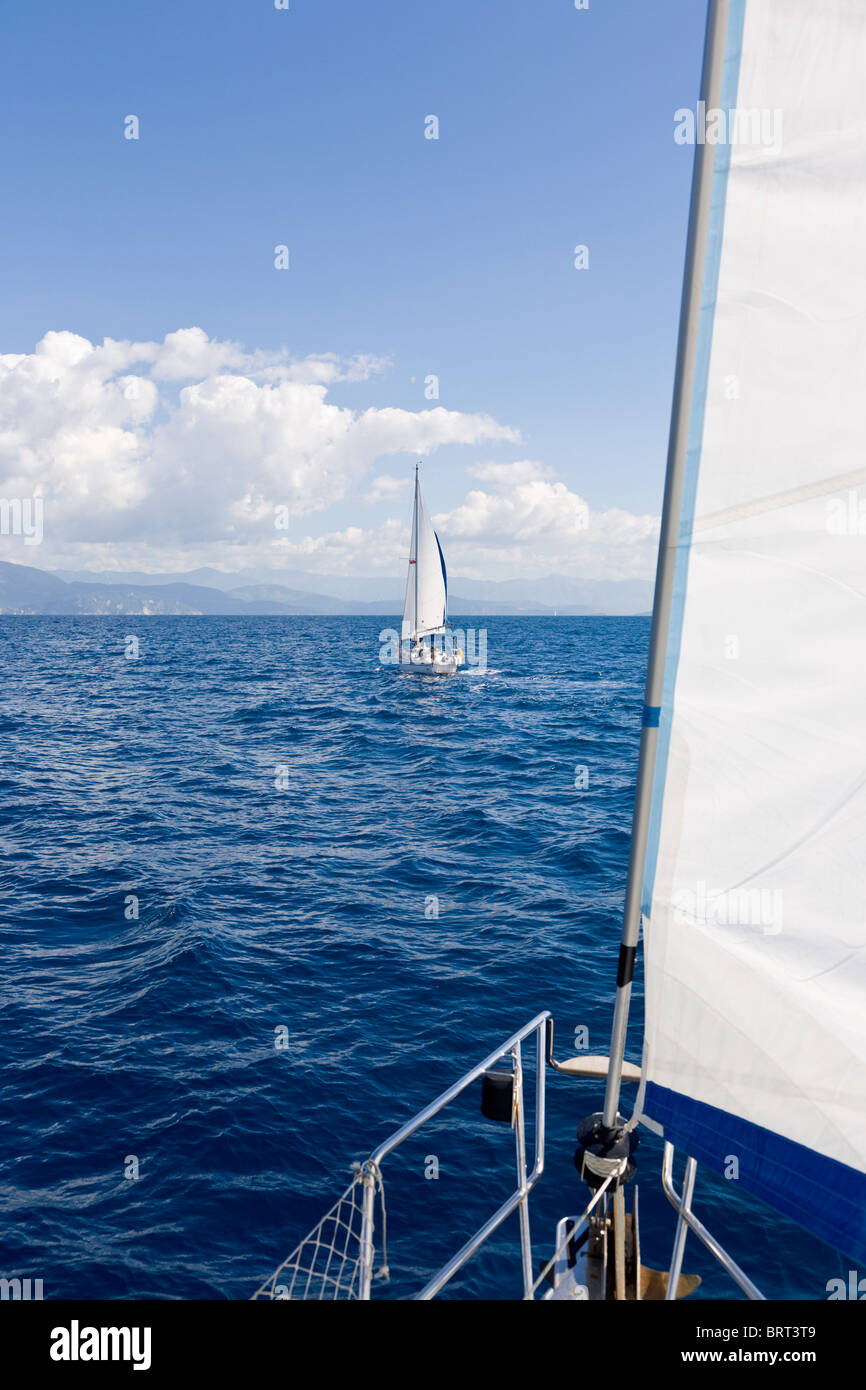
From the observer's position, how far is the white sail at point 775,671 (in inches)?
137

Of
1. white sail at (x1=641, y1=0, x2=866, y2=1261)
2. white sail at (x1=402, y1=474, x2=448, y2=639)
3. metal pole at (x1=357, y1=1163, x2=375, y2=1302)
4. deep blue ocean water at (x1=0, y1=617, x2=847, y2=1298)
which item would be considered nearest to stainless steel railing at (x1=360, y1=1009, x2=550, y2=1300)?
metal pole at (x1=357, y1=1163, x2=375, y2=1302)

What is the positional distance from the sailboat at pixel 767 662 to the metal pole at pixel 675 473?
0.03 feet

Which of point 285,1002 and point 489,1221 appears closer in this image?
point 489,1221

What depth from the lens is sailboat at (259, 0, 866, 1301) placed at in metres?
3.49

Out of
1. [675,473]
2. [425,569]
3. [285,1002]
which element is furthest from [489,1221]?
[425,569]

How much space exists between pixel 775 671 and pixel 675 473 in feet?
3.31

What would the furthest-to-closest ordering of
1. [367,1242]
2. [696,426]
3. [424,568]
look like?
1. [424,568]
2. [367,1242]
3. [696,426]

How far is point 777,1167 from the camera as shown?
400 centimetres

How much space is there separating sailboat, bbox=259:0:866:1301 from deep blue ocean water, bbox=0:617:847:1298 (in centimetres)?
652

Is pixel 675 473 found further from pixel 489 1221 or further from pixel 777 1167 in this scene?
pixel 489 1221

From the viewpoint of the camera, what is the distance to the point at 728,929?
405 centimetres

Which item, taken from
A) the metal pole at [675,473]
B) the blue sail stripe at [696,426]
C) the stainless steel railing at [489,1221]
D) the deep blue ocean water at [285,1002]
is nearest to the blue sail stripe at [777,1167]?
the metal pole at [675,473]

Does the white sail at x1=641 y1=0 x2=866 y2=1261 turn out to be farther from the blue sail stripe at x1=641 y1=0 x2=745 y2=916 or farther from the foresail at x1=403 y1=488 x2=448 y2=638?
the foresail at x1=403 y1=488 x2=448 y2=638
